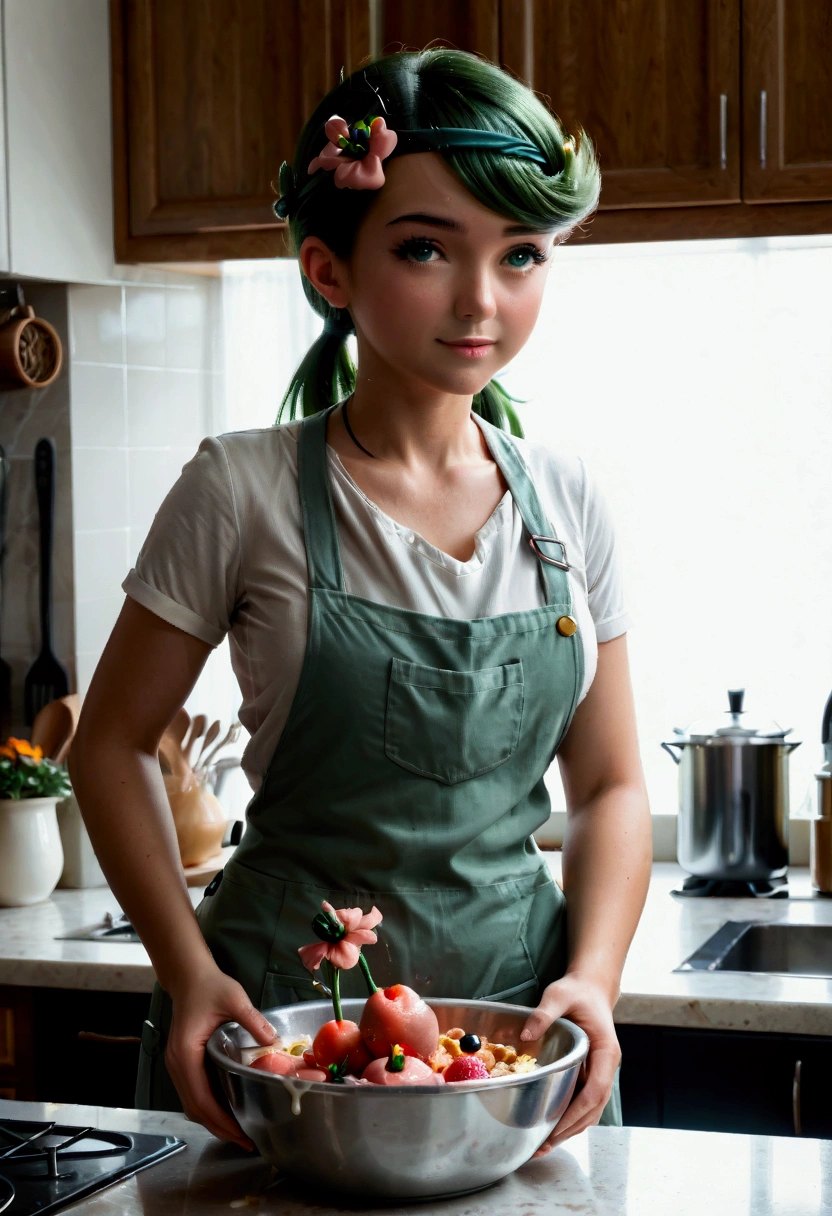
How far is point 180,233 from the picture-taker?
238 cm

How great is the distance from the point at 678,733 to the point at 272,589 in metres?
1.27

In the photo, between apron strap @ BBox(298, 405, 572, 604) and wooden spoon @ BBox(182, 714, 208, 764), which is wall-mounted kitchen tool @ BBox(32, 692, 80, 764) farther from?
apron strap @ BBox(298, 405, 572, 604)

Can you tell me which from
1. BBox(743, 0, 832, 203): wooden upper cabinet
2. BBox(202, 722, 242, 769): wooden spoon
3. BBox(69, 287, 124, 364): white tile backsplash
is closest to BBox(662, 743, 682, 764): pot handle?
BBox(202, 722, 242, 769): wooden spoon

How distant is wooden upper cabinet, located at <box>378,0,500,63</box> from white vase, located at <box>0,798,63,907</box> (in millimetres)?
1300

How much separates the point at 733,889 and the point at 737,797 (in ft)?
0.49

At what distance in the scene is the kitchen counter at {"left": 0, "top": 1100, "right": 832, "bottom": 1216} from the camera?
897 mm

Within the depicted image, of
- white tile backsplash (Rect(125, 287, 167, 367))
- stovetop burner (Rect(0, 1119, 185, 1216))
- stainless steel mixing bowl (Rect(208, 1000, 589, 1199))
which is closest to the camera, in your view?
stainless steel mixing bowl (Rect(208, 1000, 589, 1199))

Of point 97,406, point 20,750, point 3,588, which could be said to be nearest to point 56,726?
point 20,750

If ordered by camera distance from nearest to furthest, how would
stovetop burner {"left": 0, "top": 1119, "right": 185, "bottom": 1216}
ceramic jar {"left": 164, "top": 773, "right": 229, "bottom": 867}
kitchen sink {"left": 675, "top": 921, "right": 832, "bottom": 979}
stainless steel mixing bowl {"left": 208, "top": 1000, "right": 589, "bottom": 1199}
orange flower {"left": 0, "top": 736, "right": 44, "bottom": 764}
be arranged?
stainless steel mixing bowl {"left": 208, "top": 1000, "right": 589, "bottom": 1199}, stovetop burner {"left": 0, "top": 1119, "right": 185, "bottom": 1216}, kitchen sink {"left": 675, "top": 921, "right": 832, "bottom": 979}, orange flower {"left": 0, "top": 736, "right": 44, "bottom": 764}, ceramic jar {"left": 164, "top": 773, "right": 229, "bottom": 867}

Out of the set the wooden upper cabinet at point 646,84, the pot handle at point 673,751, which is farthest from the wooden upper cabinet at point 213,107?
the pot handle at point 673,751

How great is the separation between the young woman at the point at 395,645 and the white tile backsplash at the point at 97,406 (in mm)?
1307

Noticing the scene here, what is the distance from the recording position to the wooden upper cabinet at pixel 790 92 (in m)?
2.10

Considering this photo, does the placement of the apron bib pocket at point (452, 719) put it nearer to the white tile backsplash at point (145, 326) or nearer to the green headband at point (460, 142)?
the green headband at point (460, 142)

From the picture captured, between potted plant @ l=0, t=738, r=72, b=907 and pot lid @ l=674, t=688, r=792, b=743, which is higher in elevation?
pot lid @ l=674, t=688, r=792, b=743
